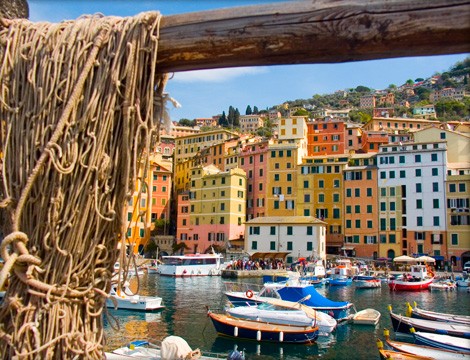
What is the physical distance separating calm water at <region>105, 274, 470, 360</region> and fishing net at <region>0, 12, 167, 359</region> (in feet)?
30.8

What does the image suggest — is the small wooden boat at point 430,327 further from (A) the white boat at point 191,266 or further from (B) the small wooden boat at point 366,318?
(A) the white boat at point 191,266

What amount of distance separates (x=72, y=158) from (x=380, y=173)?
52124mm

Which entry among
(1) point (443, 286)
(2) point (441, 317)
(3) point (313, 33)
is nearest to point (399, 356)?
(2) point (441, 317)

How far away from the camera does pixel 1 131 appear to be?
2.49 m

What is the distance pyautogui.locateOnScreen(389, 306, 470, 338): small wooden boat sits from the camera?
1619 centimetres

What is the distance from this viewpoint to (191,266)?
47375mm

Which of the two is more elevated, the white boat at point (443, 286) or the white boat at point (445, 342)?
the white boat at point (445, 342)

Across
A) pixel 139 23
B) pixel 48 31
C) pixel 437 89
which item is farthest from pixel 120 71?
pixel 437 89

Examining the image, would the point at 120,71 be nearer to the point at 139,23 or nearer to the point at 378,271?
the point at 139,23

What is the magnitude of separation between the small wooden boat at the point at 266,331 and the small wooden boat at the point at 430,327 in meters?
3.83

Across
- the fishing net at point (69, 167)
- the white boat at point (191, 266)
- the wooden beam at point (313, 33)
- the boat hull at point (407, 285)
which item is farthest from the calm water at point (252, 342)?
the wooden beam at point (313, 33)

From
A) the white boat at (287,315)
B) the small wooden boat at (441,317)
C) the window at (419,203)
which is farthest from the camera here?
the window at (419,203)

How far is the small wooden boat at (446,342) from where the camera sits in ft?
45.6

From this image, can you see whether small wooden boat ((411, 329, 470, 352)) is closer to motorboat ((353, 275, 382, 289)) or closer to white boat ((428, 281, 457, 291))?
motorboat ((353, 275, 382, 289))
